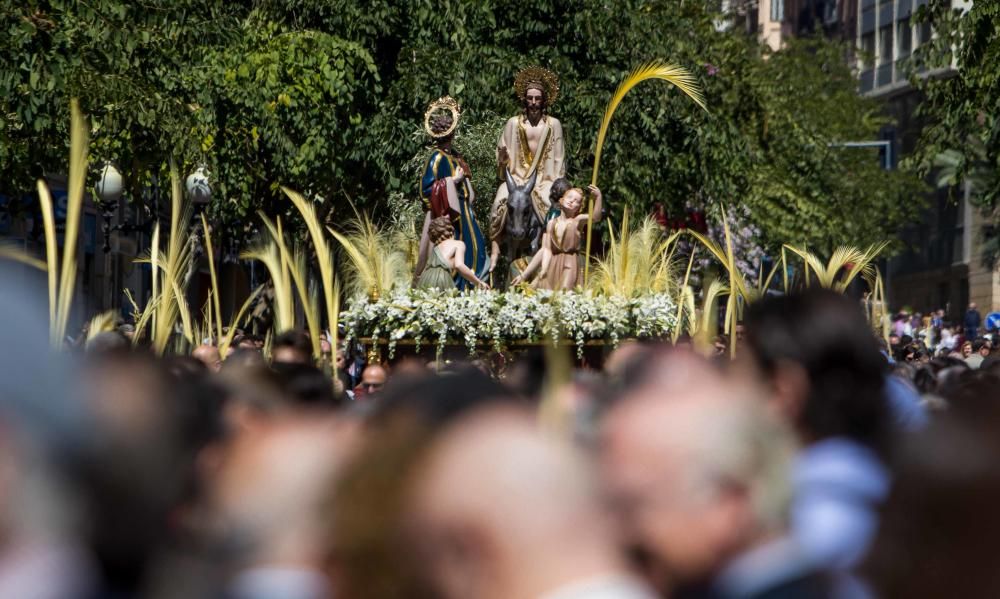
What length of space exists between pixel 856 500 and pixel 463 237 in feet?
39.1

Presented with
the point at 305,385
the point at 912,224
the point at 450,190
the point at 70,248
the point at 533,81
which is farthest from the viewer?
the point at 912,224

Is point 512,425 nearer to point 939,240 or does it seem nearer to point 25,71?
point 25,71

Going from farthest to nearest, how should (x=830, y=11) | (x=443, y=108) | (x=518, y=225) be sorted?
(x=830, y=11) < (x=518, y=225) < (x=443, y=108)

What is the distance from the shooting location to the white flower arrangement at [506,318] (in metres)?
13.7

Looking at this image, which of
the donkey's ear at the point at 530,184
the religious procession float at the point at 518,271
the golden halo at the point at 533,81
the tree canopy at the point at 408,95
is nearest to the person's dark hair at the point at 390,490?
the religious procession float at the point at 518,271

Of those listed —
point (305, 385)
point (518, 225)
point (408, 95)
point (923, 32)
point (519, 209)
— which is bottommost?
point (305, 385)

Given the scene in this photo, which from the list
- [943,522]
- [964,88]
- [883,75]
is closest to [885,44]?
[883,75]

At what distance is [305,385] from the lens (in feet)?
15.2

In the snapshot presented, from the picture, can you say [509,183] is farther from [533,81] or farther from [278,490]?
[278,490]

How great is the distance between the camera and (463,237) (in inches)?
616

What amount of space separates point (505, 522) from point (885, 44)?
229ft

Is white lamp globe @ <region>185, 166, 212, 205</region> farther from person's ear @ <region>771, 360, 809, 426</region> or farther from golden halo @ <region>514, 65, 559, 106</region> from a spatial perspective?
person's ear @ <region>771, 360, 809, 426</region>

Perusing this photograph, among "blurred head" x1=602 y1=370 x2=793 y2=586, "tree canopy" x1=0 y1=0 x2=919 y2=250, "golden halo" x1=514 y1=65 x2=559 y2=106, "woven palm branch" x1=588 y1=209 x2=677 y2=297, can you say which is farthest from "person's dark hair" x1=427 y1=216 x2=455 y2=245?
"blurred head" x1=602 y1=370 x2=793 y2=586

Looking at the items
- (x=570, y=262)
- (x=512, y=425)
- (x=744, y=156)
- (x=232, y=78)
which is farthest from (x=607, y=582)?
(x=744, y=156)
